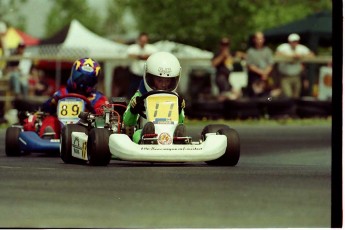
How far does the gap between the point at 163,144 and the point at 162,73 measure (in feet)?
2.86

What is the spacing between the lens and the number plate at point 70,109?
1408cm

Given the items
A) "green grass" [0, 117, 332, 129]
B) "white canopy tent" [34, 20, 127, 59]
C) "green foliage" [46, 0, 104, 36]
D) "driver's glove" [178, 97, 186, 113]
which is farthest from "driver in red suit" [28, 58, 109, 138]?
"green foliage" [46, 0, 104, 36]

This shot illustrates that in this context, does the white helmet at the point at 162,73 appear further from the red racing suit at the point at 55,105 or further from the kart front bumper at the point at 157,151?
the red racing suit at the point at 55,105

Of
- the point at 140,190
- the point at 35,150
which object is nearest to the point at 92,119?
the point at 35,150

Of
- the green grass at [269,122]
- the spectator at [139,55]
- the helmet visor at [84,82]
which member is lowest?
the green grass at [269,122]

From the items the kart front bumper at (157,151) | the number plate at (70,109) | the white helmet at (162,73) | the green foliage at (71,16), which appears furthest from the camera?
the green foliage at (71,16)

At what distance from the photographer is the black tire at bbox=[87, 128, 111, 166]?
461 inches

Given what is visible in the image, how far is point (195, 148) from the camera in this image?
11.8 metres

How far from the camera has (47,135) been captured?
46.8 ft

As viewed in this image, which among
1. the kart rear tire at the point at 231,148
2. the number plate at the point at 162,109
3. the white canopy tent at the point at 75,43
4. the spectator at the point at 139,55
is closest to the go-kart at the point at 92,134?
the number plate at the point at 162,109

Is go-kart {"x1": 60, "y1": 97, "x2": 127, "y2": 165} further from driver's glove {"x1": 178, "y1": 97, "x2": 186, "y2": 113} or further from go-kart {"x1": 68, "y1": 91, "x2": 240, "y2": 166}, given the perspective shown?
driver's glove {"x1": 178, "y1": 97, "x2": 186, "y2": 113}

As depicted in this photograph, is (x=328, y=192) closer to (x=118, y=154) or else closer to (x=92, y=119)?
(x=118, y=154)

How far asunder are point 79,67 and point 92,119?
152 cm

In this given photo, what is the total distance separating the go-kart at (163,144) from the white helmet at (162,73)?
28 cm
